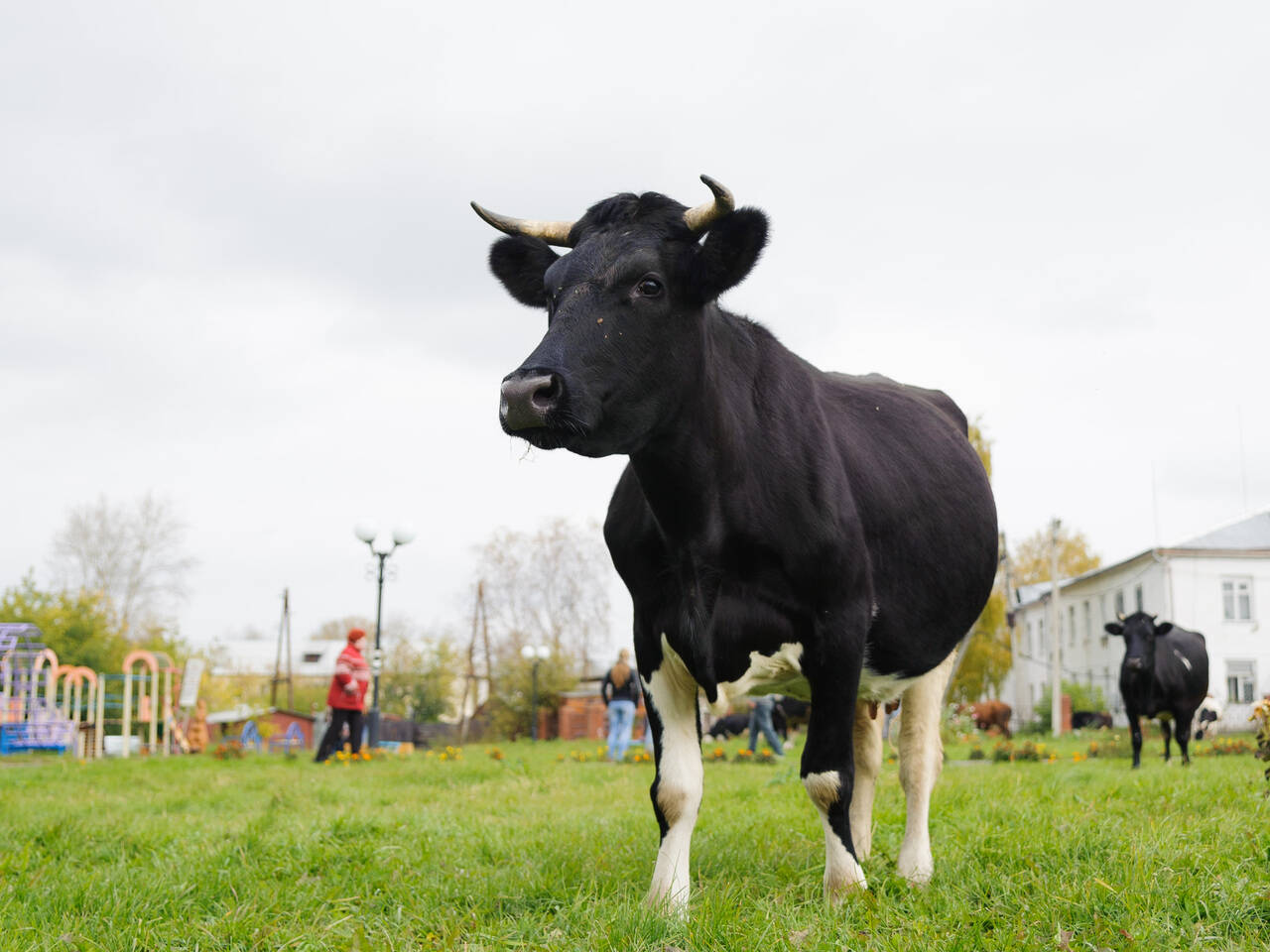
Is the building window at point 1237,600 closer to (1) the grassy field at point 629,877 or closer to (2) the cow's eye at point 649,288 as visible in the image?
(1) the grassy field at point 629,877

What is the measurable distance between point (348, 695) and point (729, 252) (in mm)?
12740

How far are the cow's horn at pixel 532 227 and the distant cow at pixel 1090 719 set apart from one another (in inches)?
1412

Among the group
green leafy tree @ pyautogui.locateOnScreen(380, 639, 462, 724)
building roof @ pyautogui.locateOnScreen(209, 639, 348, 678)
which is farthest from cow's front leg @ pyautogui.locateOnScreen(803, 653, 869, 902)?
building roof @ pyautogui.locateOnScreen(209, 639, 348, 678)

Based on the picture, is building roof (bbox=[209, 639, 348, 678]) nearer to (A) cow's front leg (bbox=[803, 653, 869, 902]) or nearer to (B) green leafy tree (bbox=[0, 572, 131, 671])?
(B) green leafy tree (bbox=[0, 572, 131, 671])

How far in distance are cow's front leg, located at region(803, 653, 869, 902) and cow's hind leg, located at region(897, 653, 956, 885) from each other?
687mm

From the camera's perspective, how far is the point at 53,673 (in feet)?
74.4

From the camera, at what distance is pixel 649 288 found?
12.9 ft

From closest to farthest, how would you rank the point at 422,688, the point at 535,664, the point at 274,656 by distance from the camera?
the point at 535,664 → the point at 422,688 → the point at 274,656

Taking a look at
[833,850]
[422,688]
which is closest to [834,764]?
[833,850]

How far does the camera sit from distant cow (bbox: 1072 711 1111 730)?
120 feet

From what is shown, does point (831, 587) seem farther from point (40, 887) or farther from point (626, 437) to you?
point (40, 887)

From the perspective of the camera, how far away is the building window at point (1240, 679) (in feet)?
123

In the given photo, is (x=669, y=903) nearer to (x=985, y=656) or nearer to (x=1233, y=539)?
(x=985, y=656)

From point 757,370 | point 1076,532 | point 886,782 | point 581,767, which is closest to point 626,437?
point 757,370
